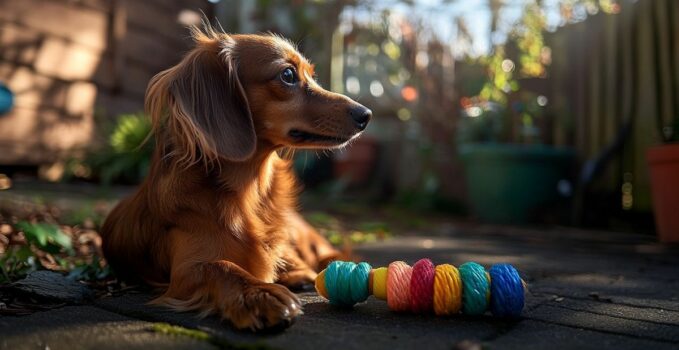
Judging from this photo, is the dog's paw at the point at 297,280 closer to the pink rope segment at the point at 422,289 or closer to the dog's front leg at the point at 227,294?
the dog's front leg at the point at 227,294

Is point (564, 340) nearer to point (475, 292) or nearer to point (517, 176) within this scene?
point (475, 292)

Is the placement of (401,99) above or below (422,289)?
above

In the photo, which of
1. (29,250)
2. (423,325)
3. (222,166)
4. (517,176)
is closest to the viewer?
(423,325)

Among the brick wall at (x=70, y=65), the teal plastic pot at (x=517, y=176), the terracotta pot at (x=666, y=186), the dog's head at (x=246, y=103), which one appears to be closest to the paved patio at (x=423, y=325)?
the dog's head at (x=246, y=103)

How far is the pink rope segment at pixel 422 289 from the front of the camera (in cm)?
164

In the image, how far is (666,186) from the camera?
10.9 ft

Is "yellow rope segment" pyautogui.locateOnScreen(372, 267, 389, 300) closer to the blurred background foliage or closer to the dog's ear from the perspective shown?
the dog's ear

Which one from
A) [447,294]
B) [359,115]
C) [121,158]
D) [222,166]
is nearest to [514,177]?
[359,115]

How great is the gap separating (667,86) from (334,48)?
371cm

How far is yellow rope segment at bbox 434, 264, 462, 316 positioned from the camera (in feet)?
5.27

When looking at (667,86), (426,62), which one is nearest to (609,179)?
A: (667,86)

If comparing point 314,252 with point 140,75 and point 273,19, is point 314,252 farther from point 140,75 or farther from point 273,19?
point 273,19

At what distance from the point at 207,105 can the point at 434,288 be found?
1001mm

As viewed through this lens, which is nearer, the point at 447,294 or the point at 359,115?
the point at 447,294
